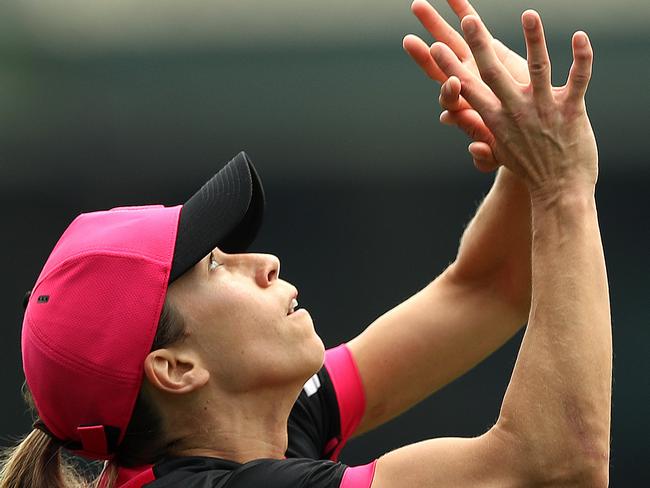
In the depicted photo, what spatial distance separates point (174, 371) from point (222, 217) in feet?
0.95

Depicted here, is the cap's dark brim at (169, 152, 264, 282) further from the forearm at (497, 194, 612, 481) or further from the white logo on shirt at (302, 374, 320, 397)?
the forearm at (497, 194, 612, 481)

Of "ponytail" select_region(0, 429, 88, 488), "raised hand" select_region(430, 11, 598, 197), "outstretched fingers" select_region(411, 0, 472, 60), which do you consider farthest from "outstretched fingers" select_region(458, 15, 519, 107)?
"ponytail" select_region(0, 429, 88, 488)

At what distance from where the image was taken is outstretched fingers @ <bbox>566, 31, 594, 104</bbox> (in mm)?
1706

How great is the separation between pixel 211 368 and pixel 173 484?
220 mm

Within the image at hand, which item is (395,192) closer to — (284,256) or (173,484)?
(284,256)

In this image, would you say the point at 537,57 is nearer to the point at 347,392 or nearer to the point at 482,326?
the point at 482,326

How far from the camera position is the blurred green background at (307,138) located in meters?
4.63

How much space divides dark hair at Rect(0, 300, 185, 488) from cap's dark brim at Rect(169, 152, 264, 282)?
11cm

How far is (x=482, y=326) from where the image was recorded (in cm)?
235

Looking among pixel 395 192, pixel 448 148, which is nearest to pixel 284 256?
pixel 395 192

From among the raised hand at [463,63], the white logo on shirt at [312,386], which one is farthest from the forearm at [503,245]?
the white logo on shirt at [312,386]

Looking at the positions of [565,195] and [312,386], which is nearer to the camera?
[565,195]

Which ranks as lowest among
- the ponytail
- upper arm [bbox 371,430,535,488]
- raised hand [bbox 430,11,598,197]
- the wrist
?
the ponytail

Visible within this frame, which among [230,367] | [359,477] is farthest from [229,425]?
[359,477]
